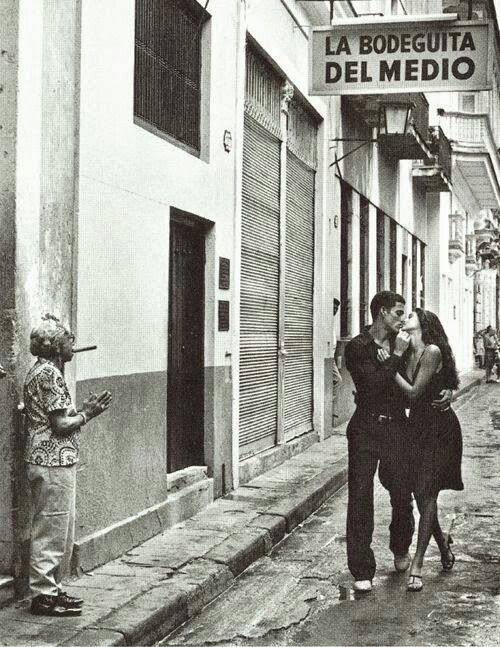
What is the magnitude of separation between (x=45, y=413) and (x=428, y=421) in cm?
257

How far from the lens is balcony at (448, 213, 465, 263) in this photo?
30.3 meters

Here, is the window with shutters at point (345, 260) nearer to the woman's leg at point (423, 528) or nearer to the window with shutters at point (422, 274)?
the woman's leg at point (423, 528)

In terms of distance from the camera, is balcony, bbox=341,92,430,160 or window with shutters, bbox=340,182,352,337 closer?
balcony, bbox=341,92,430,160

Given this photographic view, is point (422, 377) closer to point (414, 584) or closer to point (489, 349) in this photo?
point (414, 584)

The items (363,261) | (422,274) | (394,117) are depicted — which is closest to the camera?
(394,117)

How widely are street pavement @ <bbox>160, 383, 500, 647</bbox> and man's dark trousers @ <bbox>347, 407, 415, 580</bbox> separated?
0.27 m

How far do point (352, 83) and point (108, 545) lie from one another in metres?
6.27

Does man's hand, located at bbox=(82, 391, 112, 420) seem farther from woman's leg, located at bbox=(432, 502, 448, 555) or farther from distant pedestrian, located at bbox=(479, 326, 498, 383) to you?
distant pedestrian, located at bbox=(479, 326, 498, 383)

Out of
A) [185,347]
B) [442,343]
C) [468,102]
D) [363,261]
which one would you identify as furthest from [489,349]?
[442,343]

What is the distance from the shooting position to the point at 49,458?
5336mm

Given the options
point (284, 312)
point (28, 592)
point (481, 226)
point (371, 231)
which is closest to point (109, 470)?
point (28, 592)

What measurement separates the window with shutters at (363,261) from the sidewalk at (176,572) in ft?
26.6

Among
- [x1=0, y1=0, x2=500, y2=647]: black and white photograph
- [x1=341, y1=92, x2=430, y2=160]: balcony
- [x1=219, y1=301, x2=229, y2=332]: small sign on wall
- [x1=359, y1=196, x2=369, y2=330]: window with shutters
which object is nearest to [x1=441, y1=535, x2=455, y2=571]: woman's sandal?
[x1=0, y1=0, x2=500, y2=647]: black and white photograph

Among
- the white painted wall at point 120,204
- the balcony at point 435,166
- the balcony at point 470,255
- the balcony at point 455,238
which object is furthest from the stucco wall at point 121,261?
the balcony at point 470,255
